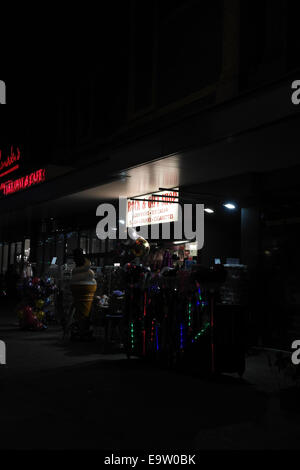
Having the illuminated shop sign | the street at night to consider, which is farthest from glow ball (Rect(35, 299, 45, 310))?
the illuminated shop sign

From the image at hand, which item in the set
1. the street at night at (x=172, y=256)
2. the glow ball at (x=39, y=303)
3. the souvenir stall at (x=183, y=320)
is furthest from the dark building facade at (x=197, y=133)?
the glow ball at (x=39, y=303)

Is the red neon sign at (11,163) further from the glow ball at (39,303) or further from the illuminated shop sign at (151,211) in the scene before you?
the glow ball at (39,303)

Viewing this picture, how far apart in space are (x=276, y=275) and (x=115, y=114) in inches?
441

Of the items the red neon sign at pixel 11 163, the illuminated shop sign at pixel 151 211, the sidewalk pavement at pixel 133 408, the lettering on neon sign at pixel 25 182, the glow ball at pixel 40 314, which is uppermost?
the red neon sign at pixel 11 163

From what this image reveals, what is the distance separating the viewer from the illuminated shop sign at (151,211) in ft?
49.9

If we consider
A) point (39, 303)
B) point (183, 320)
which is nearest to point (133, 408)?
point (183, 320)

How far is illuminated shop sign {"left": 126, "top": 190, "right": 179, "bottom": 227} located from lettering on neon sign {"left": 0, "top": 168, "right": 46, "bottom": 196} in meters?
2.82

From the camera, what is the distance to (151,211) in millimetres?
16250

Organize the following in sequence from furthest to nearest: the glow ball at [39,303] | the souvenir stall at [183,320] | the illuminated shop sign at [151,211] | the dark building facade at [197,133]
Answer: the glow ball at [39,303]
the illuminated shop sign at [151,211]
the dark building facade at [197,133]
the souvenir stall at [183,320]

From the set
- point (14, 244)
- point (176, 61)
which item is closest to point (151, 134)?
point (176, 61)

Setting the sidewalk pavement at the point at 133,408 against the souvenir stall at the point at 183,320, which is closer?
the sidewalk pavement at the point at 133,408

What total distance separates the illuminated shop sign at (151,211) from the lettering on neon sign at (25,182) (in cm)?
282

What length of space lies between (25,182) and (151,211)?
15.0 ft

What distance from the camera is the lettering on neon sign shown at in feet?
56.2
